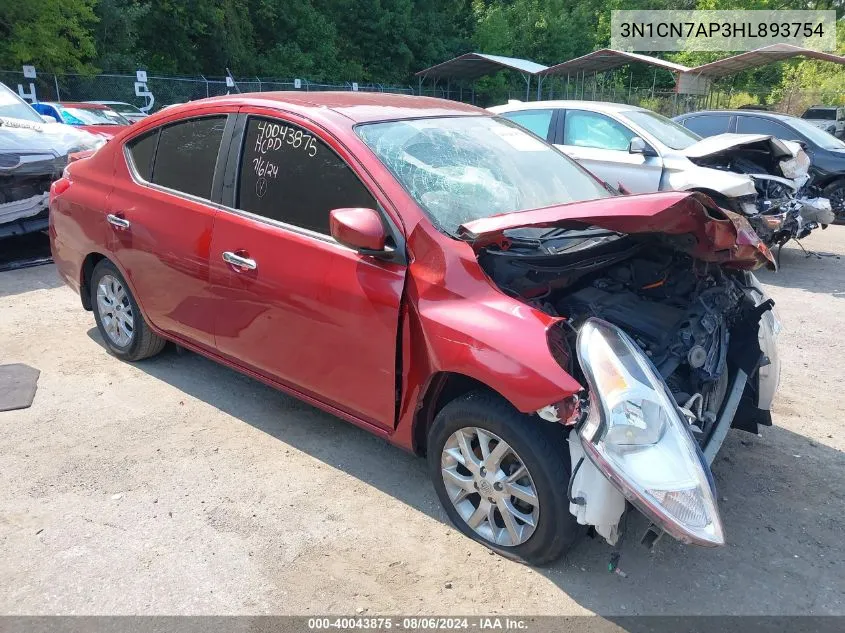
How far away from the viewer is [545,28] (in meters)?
40.4

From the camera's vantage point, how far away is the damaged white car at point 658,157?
6426mm

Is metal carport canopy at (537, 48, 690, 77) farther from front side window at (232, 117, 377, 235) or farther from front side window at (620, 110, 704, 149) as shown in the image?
front side window at (232, 117, 377, 235)

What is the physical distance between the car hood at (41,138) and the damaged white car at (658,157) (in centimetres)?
470

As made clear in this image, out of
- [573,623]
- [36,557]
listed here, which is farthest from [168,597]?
[573,623]

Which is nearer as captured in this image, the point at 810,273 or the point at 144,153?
the point at 144,153

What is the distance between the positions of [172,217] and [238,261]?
0.66m

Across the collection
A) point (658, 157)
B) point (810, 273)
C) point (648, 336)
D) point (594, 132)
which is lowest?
point (810, 273)

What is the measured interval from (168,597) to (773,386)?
2954 mm

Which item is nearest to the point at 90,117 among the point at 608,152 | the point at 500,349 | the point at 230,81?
the point at 230,81

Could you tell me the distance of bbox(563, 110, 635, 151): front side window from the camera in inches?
320

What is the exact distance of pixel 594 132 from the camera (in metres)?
8.34

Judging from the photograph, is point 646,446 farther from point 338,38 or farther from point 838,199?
point 338,38

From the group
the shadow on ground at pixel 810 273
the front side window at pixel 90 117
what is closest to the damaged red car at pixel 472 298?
the shadow on ground at pixel 810 273

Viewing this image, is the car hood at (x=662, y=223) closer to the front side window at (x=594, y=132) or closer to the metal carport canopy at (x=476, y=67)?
the front side window at (x=594, y=132)
